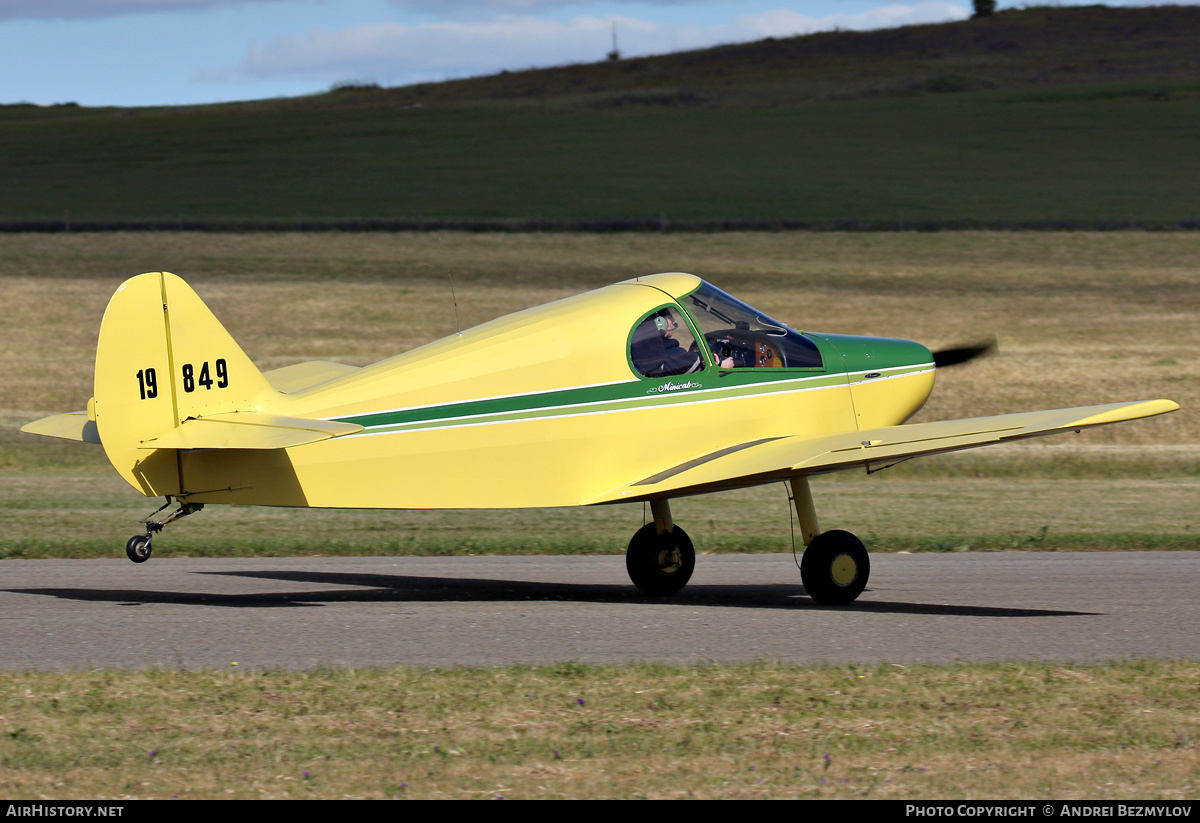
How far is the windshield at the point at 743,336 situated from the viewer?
1121 cm

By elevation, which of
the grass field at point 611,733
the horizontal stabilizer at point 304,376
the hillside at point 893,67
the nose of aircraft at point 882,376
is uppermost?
the hillside at point 893,67

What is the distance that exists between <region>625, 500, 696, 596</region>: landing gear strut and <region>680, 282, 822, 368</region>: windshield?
1.58 meters

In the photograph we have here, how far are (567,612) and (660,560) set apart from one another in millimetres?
1450

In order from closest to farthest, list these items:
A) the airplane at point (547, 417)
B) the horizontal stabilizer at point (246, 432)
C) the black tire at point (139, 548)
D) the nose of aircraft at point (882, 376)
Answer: the horizontal stabilizer at point (246, 432)
the black tire at point (139, 548)
the airplane at point (547, 417)
the nose of aircraft at point (882, 376)

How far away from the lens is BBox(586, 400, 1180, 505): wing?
9.87m

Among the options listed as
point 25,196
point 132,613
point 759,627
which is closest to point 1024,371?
point 759,627

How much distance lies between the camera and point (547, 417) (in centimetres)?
1062

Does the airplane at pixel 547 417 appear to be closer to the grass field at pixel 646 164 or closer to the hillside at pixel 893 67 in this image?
the grass field at pixel 646 164

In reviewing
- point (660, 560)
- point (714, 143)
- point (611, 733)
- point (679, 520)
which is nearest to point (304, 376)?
point (660, 560)

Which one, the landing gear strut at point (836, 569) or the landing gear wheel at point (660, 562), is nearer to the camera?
the landing gear strut at point (836, 569)

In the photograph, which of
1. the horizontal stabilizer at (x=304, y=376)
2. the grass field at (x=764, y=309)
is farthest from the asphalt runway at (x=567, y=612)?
the horizontal stabilizer at (x=304, y=376)

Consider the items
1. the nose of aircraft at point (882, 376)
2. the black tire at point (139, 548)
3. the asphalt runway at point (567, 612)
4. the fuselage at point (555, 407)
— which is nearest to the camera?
the asphalt runway at point (567, 612)

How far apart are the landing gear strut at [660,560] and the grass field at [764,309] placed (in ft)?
9.27
